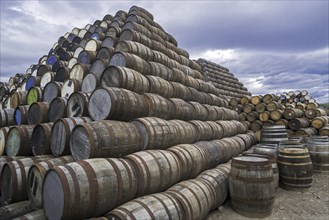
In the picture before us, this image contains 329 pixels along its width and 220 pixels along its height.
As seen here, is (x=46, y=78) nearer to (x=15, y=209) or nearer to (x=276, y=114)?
(x=15, y=209)

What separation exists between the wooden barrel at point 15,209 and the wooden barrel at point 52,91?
310 centimetres

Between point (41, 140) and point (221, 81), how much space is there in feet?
44.9

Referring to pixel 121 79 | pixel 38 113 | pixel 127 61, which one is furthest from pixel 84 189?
pixel 127 61

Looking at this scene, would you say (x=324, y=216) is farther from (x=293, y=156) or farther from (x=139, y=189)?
(x=139, y=189)

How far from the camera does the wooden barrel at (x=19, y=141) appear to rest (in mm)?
4633

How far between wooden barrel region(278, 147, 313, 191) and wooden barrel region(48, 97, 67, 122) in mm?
5201

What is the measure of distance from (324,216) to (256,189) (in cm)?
145

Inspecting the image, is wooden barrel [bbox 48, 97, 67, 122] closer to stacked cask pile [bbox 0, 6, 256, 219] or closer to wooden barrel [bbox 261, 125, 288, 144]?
stacked cask pile [bbox 0, 6, 256, 219]

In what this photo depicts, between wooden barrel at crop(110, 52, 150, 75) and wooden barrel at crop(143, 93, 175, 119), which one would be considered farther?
wooden barrel at crop(110, 52, 150, 75)

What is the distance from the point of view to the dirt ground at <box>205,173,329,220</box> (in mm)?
4238

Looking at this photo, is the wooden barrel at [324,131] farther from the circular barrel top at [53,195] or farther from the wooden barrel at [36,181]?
the circular barrel top at [53,195]

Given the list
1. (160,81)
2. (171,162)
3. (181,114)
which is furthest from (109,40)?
(171,162)

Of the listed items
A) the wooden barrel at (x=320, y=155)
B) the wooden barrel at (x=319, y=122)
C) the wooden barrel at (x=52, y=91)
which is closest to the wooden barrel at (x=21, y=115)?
the wooden barrel at (x=52, y=91)

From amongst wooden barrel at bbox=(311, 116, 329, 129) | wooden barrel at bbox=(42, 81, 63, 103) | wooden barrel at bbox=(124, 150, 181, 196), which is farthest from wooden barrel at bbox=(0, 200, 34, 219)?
wooden barrel at bbox=(311, 116, 329, 129)
